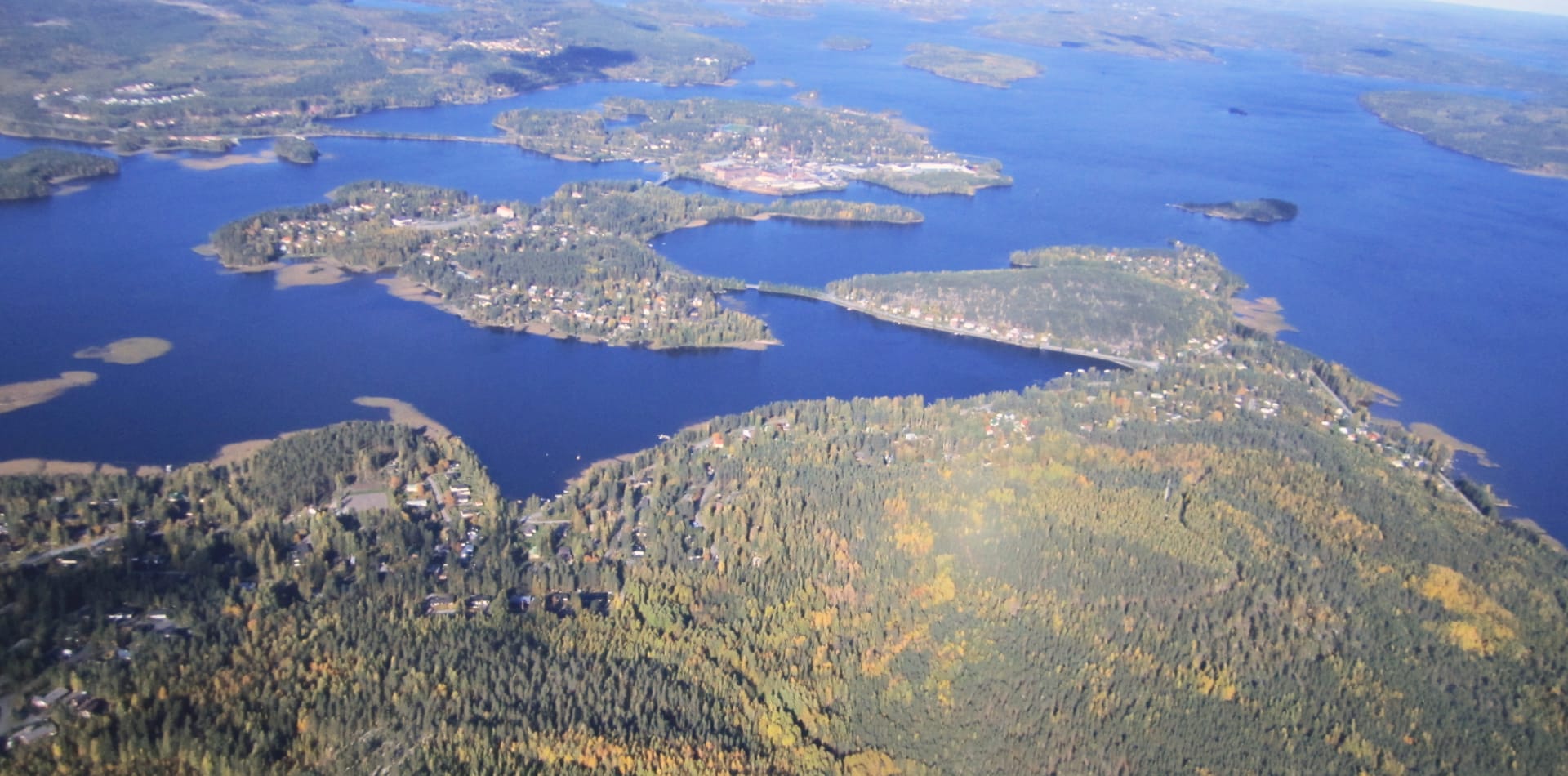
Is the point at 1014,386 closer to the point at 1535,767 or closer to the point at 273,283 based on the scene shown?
the point at 1535,767

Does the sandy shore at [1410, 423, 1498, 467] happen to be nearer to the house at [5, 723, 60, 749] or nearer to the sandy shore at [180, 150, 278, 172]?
the house at [5, 723, 60, 749]

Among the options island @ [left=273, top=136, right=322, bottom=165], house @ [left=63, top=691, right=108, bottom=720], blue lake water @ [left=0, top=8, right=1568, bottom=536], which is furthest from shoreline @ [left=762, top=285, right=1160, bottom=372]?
house @ [left=63, top=691, right=108, bottom=720]

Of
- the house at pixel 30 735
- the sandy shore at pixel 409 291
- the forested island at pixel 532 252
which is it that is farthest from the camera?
the sandy shore at pixel 409 291

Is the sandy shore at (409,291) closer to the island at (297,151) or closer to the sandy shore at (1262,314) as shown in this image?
the island at (297,151)

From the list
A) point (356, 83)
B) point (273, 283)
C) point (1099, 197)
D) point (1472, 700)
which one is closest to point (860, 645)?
point (1472, 700)

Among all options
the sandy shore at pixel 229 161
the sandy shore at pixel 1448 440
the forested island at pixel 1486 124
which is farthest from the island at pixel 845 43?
the sandy shore at pixel 1448 440
